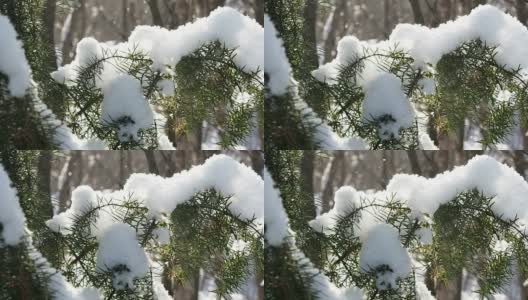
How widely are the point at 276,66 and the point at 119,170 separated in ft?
1.19

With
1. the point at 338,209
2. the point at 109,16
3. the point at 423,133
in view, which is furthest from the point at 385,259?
the point at 109,16

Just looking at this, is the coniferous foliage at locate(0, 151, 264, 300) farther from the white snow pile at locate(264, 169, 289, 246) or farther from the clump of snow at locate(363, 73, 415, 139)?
the clump of snow at locate(363, 73, 415, 139)

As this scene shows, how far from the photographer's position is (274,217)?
5.47 feet

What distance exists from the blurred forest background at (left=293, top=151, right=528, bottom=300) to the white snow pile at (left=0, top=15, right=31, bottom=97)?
21.6 inches

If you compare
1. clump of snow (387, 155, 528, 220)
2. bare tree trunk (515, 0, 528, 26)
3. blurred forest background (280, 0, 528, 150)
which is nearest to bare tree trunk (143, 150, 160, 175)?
blurred forest background (280, 0, 528, 150)

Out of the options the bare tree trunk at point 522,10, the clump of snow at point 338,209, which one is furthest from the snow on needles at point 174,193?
the bare tree trunk at point 522,10

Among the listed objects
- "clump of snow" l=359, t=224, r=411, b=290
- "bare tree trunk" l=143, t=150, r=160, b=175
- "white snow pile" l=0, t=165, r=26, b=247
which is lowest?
"clump of snow" l=359, t=224, r=411, b=290

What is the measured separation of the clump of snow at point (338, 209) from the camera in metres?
1.69

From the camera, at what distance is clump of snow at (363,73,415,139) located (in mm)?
1678

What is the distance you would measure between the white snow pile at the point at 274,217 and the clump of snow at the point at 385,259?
164 millimetres

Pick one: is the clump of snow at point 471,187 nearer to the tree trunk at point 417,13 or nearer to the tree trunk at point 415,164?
→ the tree trunk at point 415,164

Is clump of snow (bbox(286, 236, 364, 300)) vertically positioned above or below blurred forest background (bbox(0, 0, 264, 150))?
below

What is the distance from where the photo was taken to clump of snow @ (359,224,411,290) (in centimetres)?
167

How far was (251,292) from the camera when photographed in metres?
1.69
